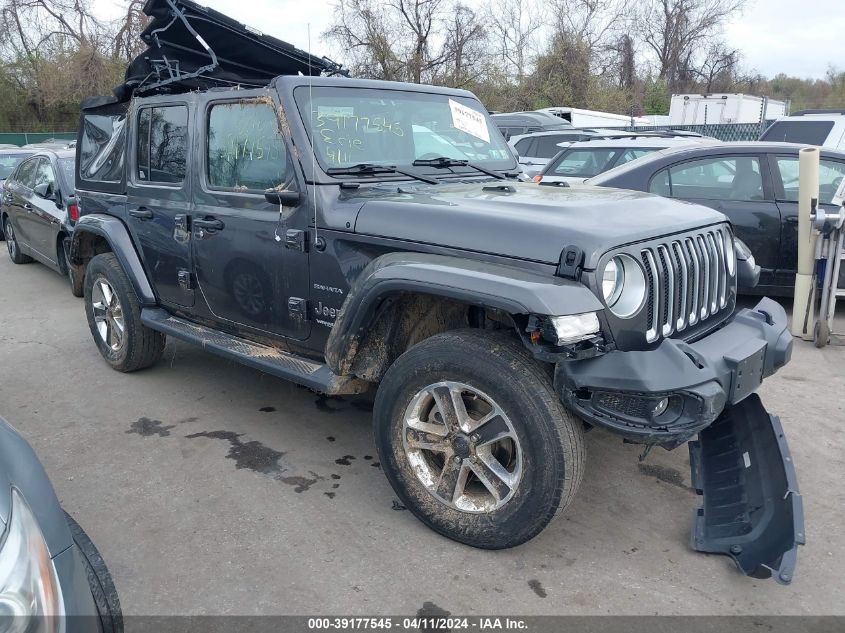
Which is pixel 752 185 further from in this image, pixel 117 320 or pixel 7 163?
pixel 7 163

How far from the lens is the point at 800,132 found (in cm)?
1157

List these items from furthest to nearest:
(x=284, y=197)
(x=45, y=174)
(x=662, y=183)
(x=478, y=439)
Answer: (x=45, y=174)
(x=662, y=183)
(x=284, y=197)
(x=478, y=439)

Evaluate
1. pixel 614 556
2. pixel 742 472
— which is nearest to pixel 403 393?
pixel 614 556

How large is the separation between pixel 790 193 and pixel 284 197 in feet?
16.2

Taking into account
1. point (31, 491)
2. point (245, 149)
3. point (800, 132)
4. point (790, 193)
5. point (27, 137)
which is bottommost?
point (31, 491)

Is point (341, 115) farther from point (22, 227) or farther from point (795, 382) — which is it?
point (22, 227)

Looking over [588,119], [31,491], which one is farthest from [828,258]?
[588,119]

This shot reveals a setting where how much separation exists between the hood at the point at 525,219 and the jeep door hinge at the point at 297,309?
585 millimetres

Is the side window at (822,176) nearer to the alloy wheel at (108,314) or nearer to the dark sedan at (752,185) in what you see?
the dark sedan at (752,185)

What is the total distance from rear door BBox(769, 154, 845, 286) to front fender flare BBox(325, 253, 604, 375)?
451 cm

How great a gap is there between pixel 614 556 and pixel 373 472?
133 cm

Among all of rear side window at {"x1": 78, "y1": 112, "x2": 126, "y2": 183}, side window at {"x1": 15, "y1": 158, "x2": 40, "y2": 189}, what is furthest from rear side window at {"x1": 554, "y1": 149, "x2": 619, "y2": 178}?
side window at {"x1": 15, "y1": 158, "x2": 40, "y2": 189}

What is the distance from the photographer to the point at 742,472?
317cm

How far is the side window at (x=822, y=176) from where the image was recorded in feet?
20.7
